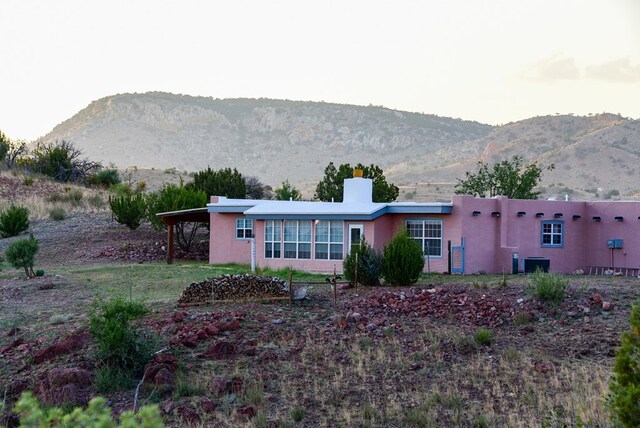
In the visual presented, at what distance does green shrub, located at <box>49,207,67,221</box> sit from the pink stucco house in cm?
1695

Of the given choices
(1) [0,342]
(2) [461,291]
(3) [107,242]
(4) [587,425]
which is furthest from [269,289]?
(3) [107,242]

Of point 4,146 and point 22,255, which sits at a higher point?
point 4,146

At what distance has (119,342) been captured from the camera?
13.0 metres

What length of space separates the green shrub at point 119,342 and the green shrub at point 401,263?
920cm

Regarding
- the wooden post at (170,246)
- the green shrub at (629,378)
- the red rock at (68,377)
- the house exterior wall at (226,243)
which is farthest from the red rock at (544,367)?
the wooden post at (170,246)

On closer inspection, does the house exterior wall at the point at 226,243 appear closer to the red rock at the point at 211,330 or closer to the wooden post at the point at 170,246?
the wooden post at the point at 170,246

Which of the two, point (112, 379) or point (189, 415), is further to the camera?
point (112, 379)

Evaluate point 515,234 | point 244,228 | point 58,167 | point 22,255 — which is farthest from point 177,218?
point 58,167

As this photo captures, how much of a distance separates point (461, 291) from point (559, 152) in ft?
262

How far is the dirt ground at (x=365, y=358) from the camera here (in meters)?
11.3

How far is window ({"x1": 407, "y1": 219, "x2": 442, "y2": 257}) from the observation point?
3061 centimetres

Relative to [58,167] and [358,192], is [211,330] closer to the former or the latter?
[358,192]

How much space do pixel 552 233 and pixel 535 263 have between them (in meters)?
1.47

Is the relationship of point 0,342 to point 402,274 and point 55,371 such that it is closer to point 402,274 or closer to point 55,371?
point 55,371
